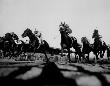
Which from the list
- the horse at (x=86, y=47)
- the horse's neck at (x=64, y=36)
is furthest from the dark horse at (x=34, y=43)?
the horse at (x=86, y=47)

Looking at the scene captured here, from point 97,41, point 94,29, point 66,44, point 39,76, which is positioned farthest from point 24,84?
point 94,29

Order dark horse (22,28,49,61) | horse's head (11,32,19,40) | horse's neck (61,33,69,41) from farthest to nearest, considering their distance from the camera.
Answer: horse's head (11,32,19,40)
dark horse (22,28,49,61)
horse's neck (61,33,69,41)

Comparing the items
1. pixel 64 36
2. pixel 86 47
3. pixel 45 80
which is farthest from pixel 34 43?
pixel 45 80

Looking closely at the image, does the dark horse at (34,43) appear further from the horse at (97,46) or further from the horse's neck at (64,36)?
the horse at (97,46)

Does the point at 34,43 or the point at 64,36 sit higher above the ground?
the point at 64,36

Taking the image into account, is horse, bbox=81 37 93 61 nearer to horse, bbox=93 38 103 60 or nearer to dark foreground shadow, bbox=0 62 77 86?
horse, bbox=93 38 103 60

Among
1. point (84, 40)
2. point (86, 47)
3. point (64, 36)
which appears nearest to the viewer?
point (64, 36)

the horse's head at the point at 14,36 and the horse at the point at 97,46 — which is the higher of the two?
the horse's head at the point at 14,36

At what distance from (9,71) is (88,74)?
1263mm

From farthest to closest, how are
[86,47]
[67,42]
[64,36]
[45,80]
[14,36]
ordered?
[14,36]
[86,47]
[64,36]
[67,42]
[45,80]

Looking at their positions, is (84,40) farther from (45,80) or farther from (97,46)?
(45,80)

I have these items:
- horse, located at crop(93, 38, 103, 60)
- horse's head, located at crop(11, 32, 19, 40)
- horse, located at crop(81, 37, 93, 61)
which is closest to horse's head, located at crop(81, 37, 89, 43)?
horse, located at crop(81, 37, 93, 61)

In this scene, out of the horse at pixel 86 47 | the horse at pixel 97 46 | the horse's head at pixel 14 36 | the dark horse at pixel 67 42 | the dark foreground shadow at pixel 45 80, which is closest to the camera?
the dark foreground shadow at pixel 45 80

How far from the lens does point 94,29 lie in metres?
43.6
